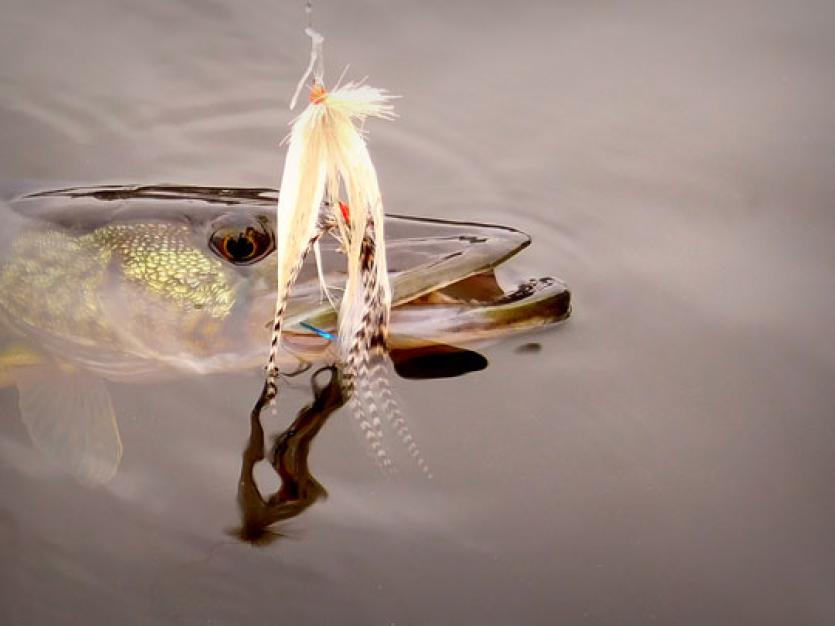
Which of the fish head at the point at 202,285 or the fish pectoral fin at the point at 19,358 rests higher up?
the fish head at the point at 202,285

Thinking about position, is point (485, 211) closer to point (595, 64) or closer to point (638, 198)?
point (638, 198)

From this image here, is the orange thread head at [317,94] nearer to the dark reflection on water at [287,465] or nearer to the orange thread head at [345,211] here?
the orange thread head at [345,211]

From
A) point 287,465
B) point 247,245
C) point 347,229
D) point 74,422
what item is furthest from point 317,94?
point 74,422

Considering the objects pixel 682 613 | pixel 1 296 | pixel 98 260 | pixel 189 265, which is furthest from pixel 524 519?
pixel 1 296

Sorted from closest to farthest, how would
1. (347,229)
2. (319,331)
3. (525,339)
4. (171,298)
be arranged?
1. (347,229)
2. (319,331)
3. (171,298)
4. (525,339)

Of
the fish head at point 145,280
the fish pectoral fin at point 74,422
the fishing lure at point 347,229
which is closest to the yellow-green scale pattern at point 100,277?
the fish head at point 145,280

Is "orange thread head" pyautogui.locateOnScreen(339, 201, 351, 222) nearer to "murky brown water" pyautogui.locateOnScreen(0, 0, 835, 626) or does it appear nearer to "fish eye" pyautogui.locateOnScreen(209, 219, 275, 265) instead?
"fish eye" pyautogui.locateOnScreen(209, 219, 275, 265)

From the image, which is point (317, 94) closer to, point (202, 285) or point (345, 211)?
point (345, 211)
